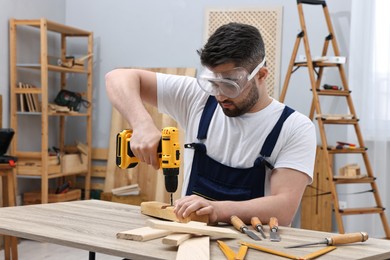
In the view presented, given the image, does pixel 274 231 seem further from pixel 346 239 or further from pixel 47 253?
pixel 47 253

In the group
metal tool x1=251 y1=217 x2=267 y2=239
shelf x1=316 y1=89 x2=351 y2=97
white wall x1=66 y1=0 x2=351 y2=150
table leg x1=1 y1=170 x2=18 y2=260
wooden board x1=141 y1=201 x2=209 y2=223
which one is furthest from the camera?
white wall x1=66 y1=0 x2=351 y2=150

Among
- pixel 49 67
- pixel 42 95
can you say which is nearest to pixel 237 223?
pixel 42 95

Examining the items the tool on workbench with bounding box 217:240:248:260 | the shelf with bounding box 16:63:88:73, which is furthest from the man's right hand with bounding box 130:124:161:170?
the shelf with bounding box 16:63:88:73

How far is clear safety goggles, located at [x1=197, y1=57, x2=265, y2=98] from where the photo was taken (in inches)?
88.5

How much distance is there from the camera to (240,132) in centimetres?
249

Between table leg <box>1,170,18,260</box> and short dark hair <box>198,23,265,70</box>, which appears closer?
short dark hair <box>198,23,265,70</box>

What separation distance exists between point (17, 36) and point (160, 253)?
Answer: 15.4 ft

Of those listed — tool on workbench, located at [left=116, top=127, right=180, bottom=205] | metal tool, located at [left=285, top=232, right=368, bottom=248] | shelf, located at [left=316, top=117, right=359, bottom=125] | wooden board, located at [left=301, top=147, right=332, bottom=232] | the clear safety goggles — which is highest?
the clear safety goggles

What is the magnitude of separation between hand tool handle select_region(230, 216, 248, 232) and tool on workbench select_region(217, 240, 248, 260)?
0.73 ft

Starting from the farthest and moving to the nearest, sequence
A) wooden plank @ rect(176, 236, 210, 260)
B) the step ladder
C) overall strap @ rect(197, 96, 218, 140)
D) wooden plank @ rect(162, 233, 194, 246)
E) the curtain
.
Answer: the curtain < the step ladder < overall strap @ rect(197, 96, 218, 140) < wooden plank @ rect(162, 233, 194, 246) < wooden plank @ rect(176, 236, 210, 260)

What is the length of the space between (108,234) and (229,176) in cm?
68

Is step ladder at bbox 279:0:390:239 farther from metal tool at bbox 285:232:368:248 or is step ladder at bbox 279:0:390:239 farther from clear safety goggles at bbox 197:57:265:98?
metal tool at bbox 285:232:368:248

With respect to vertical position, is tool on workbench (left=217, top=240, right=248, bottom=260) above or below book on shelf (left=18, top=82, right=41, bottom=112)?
below

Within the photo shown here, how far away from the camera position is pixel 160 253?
5.39 feet
